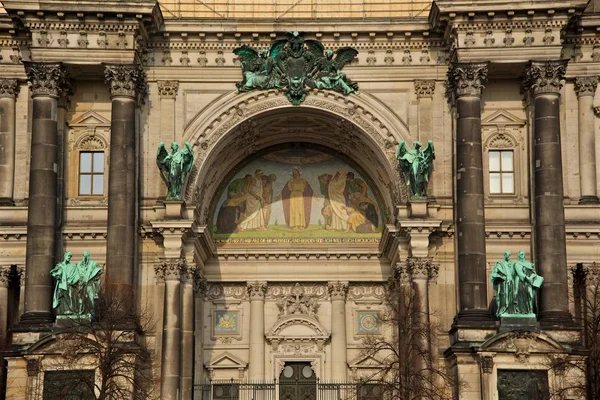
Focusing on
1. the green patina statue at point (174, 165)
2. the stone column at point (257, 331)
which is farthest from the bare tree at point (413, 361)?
the green patina statue at point (174, 165)

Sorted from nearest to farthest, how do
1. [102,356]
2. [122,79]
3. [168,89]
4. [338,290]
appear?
1. [102,356]
2. [122,79]
3. [168,89]
4. [338,290]

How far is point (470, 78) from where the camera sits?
4041 centimetres

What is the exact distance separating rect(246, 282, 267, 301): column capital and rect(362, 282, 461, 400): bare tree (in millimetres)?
5657

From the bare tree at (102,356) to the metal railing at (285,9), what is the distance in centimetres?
1164

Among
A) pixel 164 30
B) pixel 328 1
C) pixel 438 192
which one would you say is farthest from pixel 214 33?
pixel 438 192

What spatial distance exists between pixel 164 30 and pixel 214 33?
1699 mm

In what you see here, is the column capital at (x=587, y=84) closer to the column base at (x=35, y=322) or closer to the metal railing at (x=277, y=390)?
the metal railing at (x=277, y=390)

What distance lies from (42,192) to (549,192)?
16246mm

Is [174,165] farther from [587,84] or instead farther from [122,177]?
[587,84]

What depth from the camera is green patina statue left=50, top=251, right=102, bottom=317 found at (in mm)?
38219

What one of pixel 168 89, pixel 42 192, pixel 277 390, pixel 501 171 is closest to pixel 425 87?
pixel 501 171

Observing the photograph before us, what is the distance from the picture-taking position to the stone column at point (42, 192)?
3884 centimetres

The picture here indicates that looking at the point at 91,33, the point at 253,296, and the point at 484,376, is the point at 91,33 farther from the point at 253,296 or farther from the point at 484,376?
the point at 484,376

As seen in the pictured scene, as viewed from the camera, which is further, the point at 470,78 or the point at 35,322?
the point at 470,78
